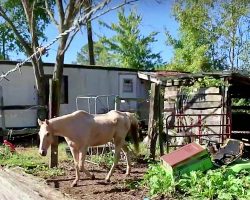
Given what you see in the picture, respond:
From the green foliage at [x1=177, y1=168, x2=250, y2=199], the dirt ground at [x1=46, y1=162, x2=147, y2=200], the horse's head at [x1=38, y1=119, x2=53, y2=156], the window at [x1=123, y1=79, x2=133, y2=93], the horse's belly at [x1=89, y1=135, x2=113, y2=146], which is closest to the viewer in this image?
the green foliage at [x1=177, y1=168, x2=250, y2=199]

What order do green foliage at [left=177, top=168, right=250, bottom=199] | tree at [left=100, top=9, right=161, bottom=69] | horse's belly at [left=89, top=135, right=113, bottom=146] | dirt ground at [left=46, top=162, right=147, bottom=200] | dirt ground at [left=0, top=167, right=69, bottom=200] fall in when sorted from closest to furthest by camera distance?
green foliage at [left=177, top=168, right=250, bottom=199]
dirt ground at [left=0, top=167, right=69, bottom=200]
dirt ground at [left=46, top=162, right=147, bottom=200]
horse's belly at [left=89, top=135, right=113, bottom=146]
tree at [left=100, top=9, right=161, bottom=69]

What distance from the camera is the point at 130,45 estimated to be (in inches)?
1489

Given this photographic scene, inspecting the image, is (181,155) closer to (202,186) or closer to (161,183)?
(161,183)

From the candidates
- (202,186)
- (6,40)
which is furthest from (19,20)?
(202,186)

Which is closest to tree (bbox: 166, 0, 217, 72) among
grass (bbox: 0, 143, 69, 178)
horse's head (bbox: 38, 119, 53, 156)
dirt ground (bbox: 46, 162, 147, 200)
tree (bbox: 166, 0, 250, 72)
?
tree (bbox: 166, 0, 250, 72)

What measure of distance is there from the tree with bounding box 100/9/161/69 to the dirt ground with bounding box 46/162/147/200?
1149 inches

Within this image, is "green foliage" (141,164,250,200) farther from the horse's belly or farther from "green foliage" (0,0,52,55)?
"green foliage" (0,0,52,55)

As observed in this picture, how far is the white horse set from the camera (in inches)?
284

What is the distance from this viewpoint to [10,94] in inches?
637

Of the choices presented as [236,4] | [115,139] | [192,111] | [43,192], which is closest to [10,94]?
[192,111]

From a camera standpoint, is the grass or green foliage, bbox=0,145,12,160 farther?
green foliage, bbox=0,145,12,160

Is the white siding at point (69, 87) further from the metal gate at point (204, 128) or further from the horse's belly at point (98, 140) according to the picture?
the horse's belly at point (98, 140)

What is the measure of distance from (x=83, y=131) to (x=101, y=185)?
96 cm

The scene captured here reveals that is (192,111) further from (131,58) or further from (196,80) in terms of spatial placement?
(131,58)
